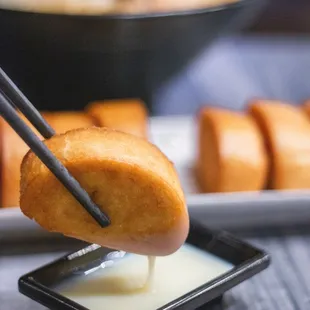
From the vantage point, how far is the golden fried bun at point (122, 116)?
3.92 feet

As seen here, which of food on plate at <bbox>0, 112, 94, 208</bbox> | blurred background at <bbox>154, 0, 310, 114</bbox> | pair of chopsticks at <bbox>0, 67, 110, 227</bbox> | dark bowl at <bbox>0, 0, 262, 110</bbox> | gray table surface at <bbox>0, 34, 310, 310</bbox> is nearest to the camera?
pair of chopsticks at <bbox>0, 67, 110, 227</bbox>

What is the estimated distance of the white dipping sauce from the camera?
840 mm

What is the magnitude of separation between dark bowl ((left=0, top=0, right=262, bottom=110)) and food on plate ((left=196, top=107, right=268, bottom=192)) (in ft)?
0.66

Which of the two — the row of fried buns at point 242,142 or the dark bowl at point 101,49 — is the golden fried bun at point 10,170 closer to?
the row of fried buns at point 242,142

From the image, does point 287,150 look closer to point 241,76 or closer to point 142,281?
point 142,281

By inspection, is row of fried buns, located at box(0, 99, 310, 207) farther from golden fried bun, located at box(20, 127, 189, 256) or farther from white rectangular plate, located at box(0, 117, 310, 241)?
golden fried bun, located at box(20, 127, 189, 256)

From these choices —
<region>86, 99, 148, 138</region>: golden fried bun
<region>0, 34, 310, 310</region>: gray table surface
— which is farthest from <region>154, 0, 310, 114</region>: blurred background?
<region>86, 99, 148, 138</region>: golden fried bun

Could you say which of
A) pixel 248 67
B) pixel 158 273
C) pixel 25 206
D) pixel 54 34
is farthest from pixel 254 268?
pixel 248 67

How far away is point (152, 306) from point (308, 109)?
0.60 metres

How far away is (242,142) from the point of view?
118 centimetres

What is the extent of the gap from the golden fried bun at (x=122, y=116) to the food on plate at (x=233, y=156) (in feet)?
0.38

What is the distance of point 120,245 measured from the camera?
79 cm

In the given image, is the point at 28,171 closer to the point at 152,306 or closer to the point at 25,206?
the point at 25,206

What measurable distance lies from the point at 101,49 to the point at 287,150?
15.6 inches
